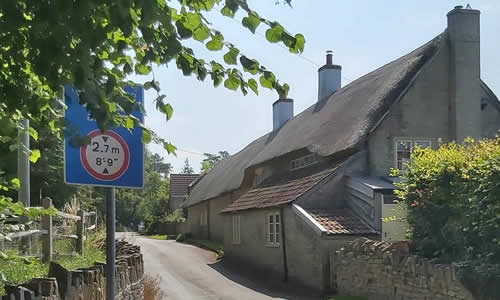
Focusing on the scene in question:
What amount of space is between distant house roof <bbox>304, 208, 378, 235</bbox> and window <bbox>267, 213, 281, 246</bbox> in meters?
2.10

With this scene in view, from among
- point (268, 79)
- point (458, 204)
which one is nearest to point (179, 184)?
point (458, 204)

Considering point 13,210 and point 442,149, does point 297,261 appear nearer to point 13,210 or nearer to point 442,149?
point 442,149

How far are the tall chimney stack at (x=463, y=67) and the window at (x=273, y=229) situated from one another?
7398 millimetres

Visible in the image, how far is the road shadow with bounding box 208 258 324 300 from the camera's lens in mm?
19891

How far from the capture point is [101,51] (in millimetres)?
3586

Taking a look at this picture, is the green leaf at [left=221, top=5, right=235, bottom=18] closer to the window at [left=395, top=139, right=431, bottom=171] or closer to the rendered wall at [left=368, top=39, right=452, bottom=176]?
the rendered wall at [left=368, top=39, right=452, bottom=176]

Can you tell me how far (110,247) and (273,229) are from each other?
62.1 ft

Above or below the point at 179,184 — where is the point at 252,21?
above

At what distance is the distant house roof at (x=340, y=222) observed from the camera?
66.4ft

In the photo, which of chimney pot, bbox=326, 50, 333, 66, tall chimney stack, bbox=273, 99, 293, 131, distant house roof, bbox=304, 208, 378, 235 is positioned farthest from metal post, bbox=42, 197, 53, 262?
tall chimney stack, bbox=273, 99, 293, 131

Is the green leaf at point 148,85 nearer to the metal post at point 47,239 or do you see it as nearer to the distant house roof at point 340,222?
the metal post at point 47,239

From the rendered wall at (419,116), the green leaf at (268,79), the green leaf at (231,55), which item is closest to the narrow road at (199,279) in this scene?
the rendered wall at (419,116)

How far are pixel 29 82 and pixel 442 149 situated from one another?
474 inches

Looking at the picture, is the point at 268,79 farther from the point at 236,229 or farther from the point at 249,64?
the point at 236,229
